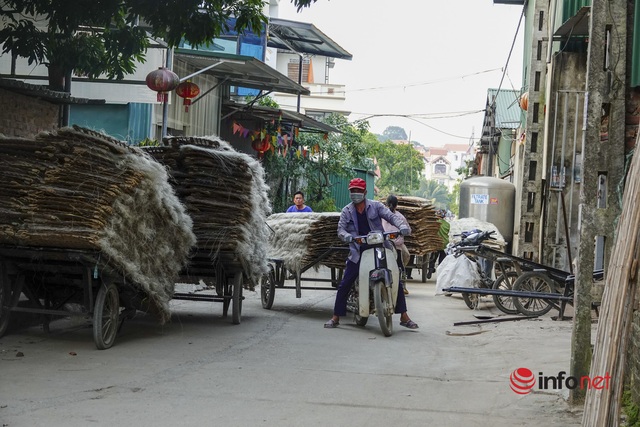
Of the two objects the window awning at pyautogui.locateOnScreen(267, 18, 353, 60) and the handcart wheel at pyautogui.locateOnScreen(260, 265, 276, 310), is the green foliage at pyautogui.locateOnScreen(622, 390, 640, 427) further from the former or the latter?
the window awning at pyautogui.locateOnScreen(267, 18, 353, 60)

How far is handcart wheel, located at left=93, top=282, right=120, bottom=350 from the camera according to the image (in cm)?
909

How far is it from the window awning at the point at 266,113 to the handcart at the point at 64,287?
45.9ft

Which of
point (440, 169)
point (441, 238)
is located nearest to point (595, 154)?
point (441, 238)

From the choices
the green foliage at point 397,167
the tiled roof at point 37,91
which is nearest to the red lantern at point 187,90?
the tiled roof at point 37,91

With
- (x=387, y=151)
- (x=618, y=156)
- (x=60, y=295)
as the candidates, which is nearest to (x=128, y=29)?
(x=60, y=295)

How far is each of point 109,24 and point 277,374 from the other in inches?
231

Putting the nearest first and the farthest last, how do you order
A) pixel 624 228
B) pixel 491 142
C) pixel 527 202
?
1. pixel 624 228
2. pixel 527 202
3. pixel 491 142

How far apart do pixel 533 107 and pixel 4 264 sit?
1227cm

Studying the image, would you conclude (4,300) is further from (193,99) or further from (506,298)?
(193,99)

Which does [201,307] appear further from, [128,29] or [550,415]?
[550,415]

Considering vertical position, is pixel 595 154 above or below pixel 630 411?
above

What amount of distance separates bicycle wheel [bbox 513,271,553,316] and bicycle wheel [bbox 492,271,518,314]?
0.17 meters

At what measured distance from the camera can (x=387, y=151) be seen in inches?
3061

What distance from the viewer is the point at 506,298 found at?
50.1 ft
